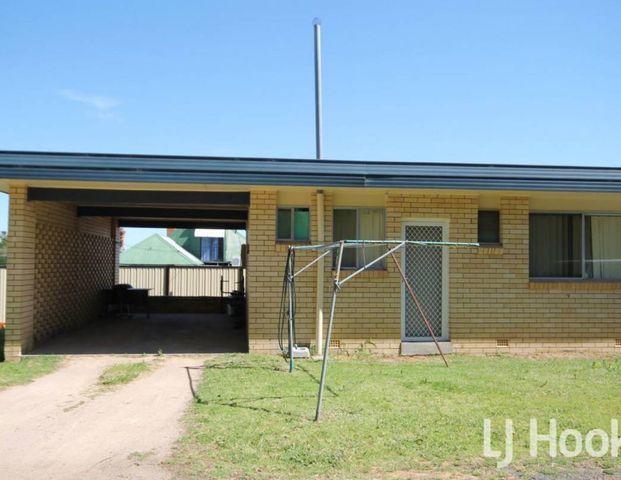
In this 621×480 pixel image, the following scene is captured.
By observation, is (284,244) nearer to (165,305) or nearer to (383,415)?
(383,415)

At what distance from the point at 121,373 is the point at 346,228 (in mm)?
4444

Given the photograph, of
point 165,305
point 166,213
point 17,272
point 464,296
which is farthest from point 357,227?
point 165,305

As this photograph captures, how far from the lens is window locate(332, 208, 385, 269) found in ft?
34.3

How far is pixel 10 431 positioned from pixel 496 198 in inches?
325

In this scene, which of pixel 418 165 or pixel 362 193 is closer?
pixel 418 165

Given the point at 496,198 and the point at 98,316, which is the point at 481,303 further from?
the point at 98,316

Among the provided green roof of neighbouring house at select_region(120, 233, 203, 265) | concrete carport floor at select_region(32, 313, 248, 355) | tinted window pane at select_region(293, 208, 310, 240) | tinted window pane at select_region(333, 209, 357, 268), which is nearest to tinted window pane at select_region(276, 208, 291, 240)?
tinted window pane at select_region(293, 208, 310, 240)

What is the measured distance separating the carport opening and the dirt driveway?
2385mm

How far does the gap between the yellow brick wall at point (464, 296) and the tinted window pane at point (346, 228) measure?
331 millimetres

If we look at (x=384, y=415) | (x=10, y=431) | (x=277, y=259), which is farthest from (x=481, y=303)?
(x=10, y=431)

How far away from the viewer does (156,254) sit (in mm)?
29797

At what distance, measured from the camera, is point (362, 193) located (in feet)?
33.8

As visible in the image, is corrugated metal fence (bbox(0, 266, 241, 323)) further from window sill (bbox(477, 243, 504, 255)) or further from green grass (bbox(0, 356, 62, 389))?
window sill (bbox(477, 243, 504, 255))

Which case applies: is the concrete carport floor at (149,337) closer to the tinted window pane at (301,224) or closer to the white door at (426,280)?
the tinted window pane at (301,224)
